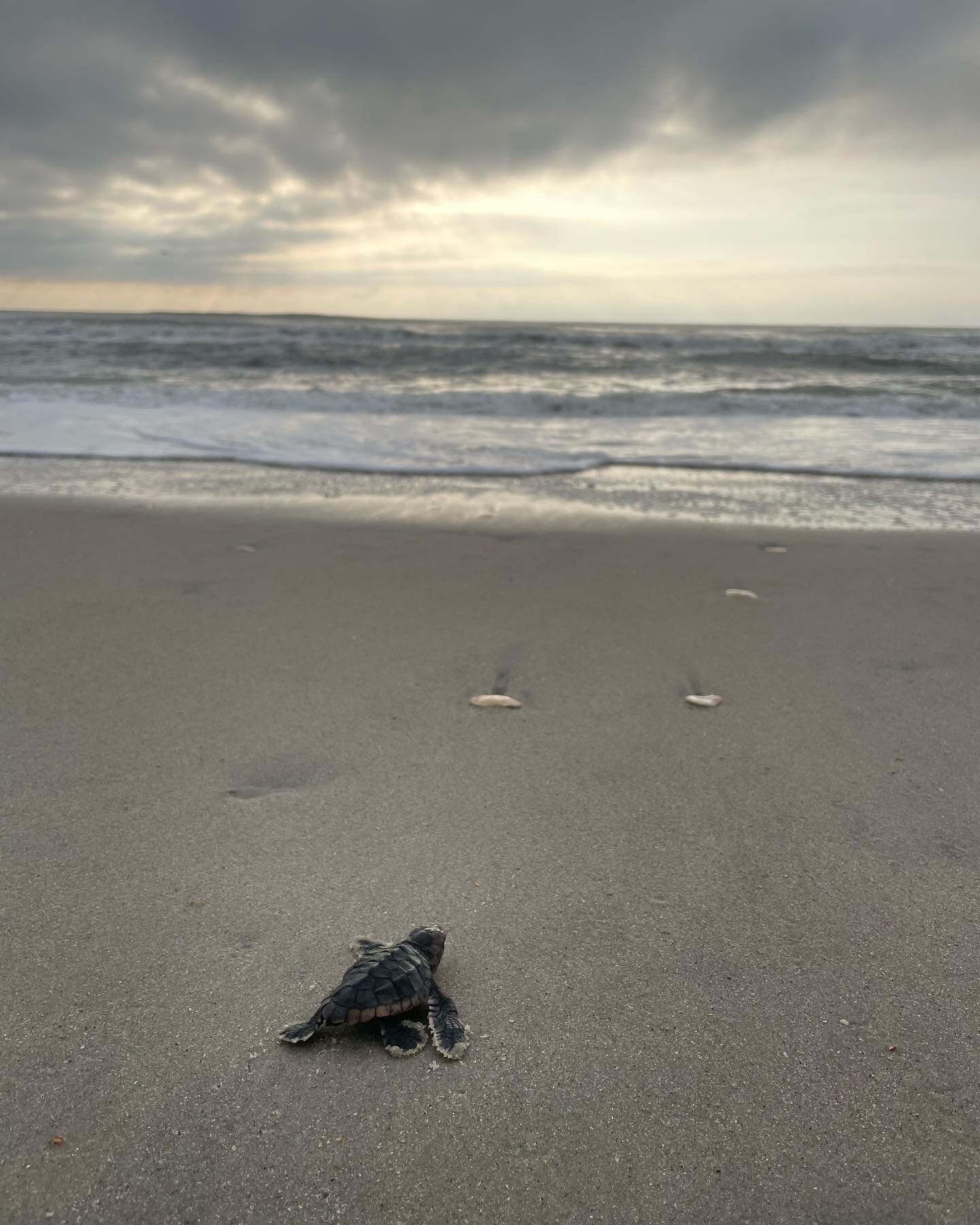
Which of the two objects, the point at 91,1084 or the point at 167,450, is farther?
the point at 167,450

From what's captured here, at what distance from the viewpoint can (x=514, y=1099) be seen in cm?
162

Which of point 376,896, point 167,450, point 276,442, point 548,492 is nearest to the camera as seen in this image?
point 376,896

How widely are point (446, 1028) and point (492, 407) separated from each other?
12998mm

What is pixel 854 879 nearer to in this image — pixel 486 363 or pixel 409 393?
pixel 409 393

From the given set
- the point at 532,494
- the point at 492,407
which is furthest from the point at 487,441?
the point at 492,407

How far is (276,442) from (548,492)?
12.8 ft

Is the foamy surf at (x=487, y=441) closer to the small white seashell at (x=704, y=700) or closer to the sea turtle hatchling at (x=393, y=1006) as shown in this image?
the small white seashell at (x=704, y=700)

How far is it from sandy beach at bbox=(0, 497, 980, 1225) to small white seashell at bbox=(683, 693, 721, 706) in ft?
0.16

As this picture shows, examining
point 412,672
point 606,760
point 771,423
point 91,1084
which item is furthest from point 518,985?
point 771,423

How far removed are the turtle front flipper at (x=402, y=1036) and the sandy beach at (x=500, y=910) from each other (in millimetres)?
24

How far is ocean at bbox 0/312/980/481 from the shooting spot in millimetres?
9242

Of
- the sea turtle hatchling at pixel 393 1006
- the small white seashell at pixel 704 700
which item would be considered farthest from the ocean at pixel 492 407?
the sea turtle hatchling at pixel 393 1006

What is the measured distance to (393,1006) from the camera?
1728mm

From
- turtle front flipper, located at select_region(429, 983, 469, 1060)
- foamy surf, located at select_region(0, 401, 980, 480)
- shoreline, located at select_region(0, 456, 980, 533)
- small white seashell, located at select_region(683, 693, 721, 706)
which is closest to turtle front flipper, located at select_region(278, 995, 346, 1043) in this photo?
turtle front flipper, located at select_region(429, 983, 469, 1060)
